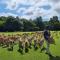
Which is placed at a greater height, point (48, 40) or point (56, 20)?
point (56, 20)

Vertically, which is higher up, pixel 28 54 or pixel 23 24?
pixel 23 24

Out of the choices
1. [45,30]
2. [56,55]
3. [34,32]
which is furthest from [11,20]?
[56,55]

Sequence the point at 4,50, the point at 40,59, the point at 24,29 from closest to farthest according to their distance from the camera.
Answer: the point at 40,59
the point at 4,50
the point at 24,29

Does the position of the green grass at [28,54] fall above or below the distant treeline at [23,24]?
below

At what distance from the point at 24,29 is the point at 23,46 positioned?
1.34 feet

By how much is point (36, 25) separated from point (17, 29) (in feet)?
1.08

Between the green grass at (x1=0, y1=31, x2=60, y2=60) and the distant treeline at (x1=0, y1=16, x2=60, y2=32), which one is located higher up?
the distant treeline at (x1=0, y1=16, x2=60, y2=32)

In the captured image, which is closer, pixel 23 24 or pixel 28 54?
pixel 28 54

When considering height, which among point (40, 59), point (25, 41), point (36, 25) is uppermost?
point (36, 25)

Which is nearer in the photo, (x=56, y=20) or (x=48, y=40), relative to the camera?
(x=48, y=40)

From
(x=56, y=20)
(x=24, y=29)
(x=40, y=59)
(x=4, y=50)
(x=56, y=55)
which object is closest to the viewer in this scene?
(x=40, y=59)

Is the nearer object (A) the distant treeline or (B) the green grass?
(B) the green grass

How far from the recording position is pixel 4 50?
3.41 metres

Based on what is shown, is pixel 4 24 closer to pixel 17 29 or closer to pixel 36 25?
pixel 17 29
